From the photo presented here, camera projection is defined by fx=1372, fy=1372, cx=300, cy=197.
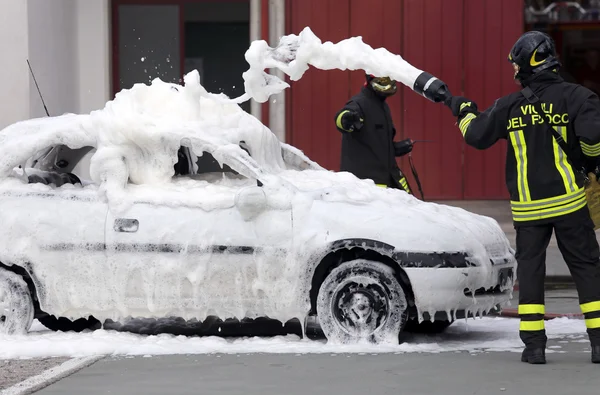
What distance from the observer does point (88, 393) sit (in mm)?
6984

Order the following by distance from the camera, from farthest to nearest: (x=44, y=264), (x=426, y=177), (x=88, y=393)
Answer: (x=426, y=177)
(x=44, y=264)
(x=88, y=393)

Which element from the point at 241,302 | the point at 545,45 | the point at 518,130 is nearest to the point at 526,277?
the point at 518,130

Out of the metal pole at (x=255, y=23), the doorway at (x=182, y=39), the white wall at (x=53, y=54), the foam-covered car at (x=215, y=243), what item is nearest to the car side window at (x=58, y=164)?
the foam-covered car at (x=215, y=243)

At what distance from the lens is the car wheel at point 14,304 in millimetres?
8953

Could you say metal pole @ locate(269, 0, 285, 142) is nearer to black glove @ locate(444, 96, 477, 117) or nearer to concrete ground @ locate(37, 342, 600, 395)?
black glove @ locate(444, 96, 477, 117)

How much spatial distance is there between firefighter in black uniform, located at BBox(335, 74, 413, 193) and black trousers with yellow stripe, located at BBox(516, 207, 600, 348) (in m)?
3.38

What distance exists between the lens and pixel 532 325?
785 centimetres

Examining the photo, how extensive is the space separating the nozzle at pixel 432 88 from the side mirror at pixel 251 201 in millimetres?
1199

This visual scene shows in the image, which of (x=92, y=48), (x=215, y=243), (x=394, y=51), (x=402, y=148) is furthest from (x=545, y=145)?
(x=92, y=48)

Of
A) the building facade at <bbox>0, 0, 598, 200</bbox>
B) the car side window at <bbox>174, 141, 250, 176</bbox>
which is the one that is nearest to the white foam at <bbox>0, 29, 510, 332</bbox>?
the car side window at <bbox>174, 141, 250, 176</bbox>

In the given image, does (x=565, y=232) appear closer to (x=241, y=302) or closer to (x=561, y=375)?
(x=561, y=375)

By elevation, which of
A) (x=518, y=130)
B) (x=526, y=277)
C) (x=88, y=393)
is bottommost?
(x=88, y=393)

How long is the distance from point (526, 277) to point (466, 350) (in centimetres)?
73

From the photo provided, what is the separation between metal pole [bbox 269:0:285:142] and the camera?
58.0 feet
